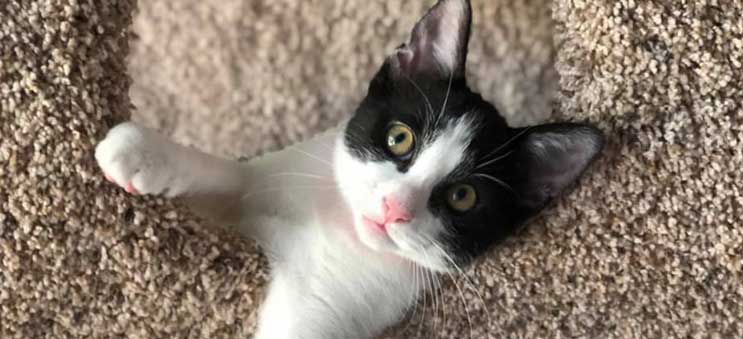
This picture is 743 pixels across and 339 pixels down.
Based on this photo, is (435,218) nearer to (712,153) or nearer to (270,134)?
(712,153)

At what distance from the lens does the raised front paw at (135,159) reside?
972 mm

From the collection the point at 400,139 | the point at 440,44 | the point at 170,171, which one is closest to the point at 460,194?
the point at 400,139

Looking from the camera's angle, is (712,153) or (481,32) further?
(481,32)

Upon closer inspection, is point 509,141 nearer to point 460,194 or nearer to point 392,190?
point 460,194

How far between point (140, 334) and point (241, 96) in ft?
1.90

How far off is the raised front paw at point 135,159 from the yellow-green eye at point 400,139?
31 centimetres

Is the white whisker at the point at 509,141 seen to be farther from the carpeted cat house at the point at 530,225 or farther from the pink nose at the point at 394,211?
the pink nose at the point at 394,211

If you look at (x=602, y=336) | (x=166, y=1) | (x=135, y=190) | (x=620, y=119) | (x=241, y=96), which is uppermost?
(x=166, y=1)

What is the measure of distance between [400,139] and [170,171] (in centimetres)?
32

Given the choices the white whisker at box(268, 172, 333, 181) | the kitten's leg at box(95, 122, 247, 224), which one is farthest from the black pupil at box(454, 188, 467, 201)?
the kitten's leg at box(95, 122, 247, 224)

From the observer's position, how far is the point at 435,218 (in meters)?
1.11

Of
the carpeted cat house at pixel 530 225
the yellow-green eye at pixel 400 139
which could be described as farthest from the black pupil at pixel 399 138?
the carpeted cat house at pixel 530 225

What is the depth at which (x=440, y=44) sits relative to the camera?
3.93ft

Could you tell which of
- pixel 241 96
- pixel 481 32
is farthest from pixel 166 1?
pixel 481 32
